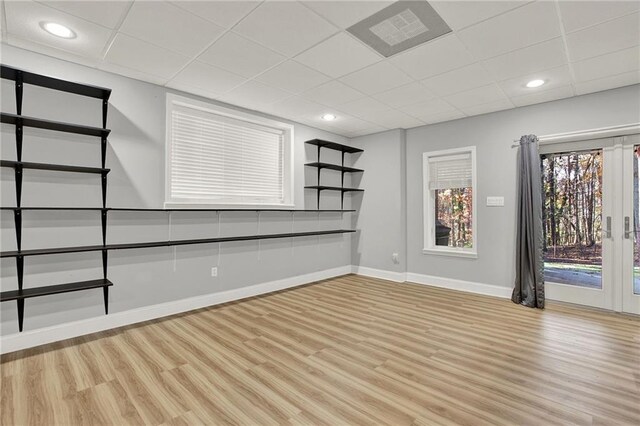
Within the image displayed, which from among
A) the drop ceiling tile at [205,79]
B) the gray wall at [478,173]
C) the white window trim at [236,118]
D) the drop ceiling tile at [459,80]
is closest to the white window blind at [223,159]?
the white window trim at [236,118]

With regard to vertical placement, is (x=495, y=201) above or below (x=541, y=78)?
below

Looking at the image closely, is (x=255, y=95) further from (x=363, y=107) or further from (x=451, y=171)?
(x=451, y=171)

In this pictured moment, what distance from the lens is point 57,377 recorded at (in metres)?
2.27

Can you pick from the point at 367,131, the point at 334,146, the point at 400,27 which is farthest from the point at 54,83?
the point at 367,131

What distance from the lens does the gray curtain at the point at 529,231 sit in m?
3.97

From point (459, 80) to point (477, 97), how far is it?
0.69 meters

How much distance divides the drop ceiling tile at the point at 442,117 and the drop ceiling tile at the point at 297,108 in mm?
1598

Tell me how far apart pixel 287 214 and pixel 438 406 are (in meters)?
3.46

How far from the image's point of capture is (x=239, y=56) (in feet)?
9.46

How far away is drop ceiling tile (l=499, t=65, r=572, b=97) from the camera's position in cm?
320

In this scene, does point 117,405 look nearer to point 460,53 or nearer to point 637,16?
point 460,53

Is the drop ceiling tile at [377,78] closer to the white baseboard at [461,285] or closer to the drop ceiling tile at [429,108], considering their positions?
the drop ceiling tile at [429,108]

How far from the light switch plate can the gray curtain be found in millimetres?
289

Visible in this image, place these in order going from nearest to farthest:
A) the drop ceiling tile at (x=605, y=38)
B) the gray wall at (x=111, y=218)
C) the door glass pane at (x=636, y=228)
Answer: the drop ceiling tile at (x=605, y=38), the gray wall at (x=111, y=218), the door glass pane at (x=636, y=228)
